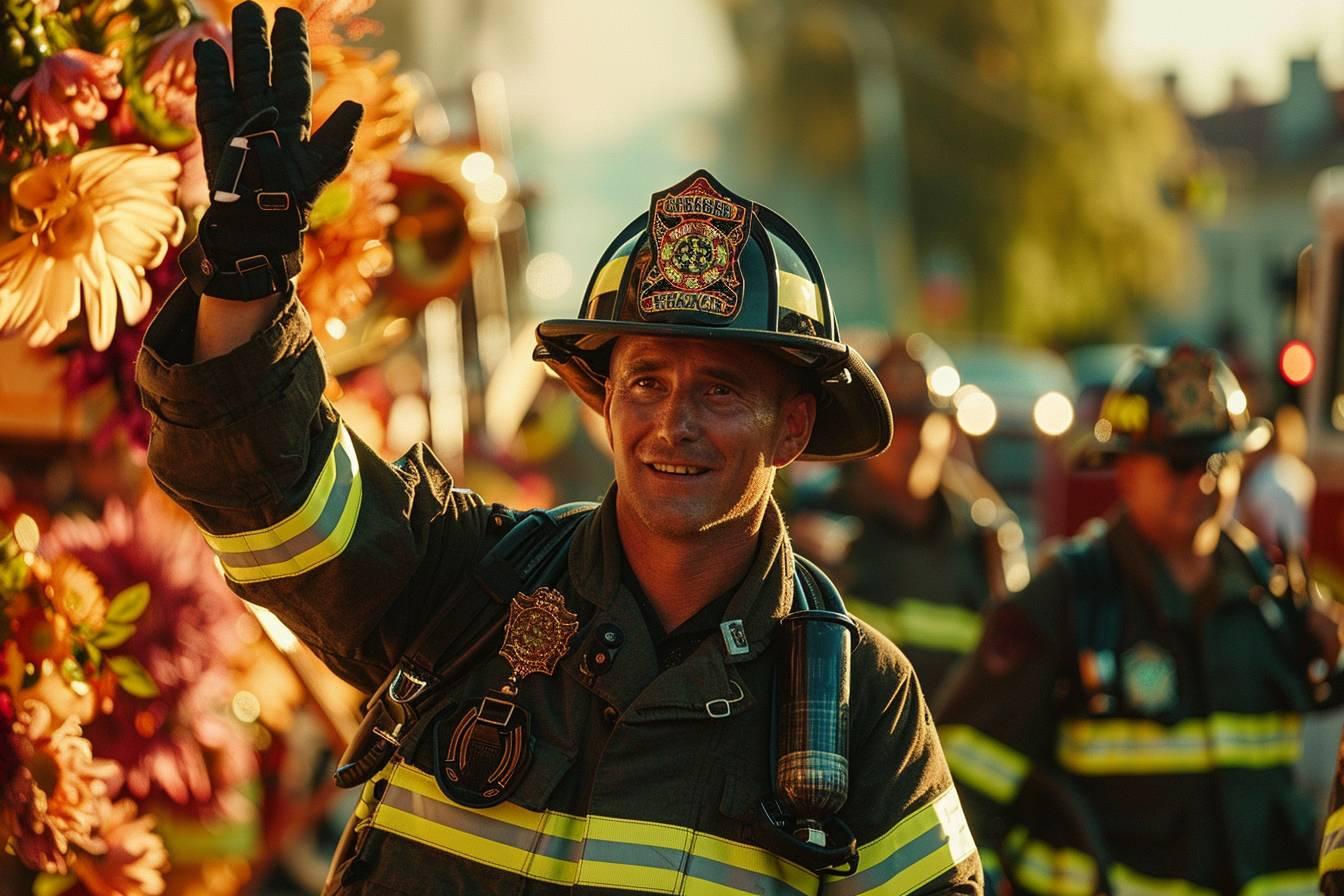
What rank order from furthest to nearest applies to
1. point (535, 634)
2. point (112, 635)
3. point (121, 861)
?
point (121, 861) < point (112, 635) < point (535, 634)

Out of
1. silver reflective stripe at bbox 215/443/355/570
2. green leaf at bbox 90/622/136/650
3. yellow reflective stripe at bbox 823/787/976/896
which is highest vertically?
silver reflective stripe at bbox 215/443/355/570

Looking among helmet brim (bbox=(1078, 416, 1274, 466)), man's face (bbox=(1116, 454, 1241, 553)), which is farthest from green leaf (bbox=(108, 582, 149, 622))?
helmet brim (bbox=(1078, 416, 1274, 466))

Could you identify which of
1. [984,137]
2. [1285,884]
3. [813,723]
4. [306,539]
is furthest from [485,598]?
[984,137]

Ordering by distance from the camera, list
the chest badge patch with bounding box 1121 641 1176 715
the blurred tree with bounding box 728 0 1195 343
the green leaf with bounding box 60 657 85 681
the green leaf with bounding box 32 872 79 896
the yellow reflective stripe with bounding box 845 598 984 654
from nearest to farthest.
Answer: the green leaf with bounding box 60 657 85 681, the green leaf with bounding box 32 872 79 896, the chest badge patch with bounding box 1121 641 1176 715, the yellow reflective stripe with bounding box 845 598 984 654, the blurred tree with bounding box 728 0 1195 343

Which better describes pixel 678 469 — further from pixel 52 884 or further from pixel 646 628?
pixel 52 884

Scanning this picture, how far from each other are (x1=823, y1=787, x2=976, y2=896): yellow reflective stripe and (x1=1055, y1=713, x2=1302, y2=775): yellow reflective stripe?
2023 mm

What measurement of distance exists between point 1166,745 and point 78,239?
9.93 ft

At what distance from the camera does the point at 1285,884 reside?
15.6 ft

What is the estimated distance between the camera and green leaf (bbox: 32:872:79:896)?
11.6 ft

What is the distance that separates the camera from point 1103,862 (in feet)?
15.5

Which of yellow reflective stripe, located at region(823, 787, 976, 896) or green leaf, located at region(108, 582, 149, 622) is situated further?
green leaf, located at region(108, 582, 149, 622)

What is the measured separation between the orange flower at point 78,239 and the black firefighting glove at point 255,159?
0.49m

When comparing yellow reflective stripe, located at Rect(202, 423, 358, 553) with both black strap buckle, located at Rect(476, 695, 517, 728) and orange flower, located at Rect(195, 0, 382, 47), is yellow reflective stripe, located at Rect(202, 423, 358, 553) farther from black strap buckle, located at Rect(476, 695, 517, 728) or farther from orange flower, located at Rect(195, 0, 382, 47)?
orange flower, located at Rect(195, 0, 382, 47)

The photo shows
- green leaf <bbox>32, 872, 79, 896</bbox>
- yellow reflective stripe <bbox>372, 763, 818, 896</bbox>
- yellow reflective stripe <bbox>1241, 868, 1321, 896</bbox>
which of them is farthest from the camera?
yellow reflective stripe <bbox>1241, 868, 1321, 896</bbox>
